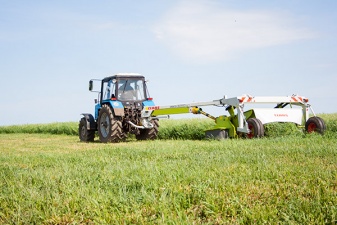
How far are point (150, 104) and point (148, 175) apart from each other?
8.44m

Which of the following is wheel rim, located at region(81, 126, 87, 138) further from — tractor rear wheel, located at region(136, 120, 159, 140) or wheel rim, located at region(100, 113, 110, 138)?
tractor rear wheel, located at region(136, 120, 159, 140)

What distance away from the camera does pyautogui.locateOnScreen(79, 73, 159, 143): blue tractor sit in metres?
12.3

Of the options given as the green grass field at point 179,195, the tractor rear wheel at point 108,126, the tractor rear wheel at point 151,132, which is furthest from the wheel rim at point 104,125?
the green grass field at point 179,195

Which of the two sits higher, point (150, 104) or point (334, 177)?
point (150, 104)

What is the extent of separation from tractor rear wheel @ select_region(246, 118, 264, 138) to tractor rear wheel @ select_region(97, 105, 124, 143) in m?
4.38

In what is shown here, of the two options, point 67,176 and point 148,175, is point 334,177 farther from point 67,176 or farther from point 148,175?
point 67,176

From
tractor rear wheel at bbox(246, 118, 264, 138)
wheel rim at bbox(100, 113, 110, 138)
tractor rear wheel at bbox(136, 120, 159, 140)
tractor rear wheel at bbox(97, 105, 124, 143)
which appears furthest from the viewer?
tractor rear wheel at bbox(136, 120, 159, 140)

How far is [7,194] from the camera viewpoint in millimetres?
4051

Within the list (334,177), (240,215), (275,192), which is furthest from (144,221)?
(334,177)

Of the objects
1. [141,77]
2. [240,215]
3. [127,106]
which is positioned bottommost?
[240,215]

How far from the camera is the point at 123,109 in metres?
12.1

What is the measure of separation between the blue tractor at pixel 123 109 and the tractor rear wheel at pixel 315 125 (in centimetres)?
499

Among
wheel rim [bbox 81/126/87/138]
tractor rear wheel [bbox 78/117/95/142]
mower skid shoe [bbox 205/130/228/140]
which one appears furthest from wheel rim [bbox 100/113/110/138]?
mower skid shoe [bbox 205/130/228/140]

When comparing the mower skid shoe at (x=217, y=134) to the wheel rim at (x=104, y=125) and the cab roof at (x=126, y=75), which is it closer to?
the cab roof at (x=126, y=75)
